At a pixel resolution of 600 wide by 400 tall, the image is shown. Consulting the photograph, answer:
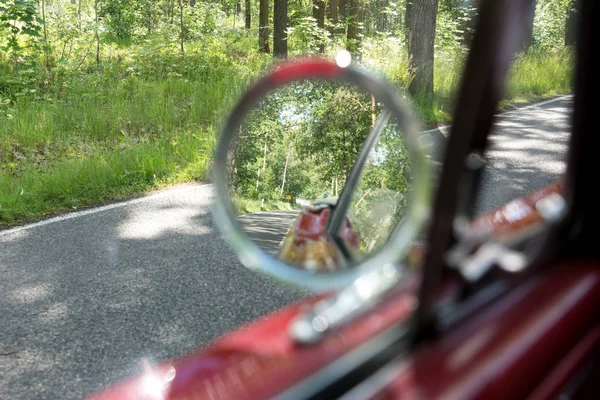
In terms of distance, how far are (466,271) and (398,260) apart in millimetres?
119

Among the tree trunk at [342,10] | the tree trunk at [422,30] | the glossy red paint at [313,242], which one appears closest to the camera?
the glossy red paint at [313,242]

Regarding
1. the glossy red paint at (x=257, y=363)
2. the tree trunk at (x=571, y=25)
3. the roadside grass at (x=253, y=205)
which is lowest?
the glossy red paint at (x=257, y=363)

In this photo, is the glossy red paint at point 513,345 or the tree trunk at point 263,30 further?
the tree trunk at point 263,30

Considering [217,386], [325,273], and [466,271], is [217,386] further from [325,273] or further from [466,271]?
[466,271]

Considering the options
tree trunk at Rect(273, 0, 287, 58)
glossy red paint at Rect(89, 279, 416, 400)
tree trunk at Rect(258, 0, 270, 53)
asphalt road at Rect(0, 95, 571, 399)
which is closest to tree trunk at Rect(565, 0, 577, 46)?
glossy red paint at Rect(89, 279, 416, 400)

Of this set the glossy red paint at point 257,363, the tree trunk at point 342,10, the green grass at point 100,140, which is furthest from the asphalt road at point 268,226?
the tree trunk at point 342,10

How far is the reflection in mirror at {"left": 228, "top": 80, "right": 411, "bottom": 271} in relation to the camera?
1038 millimetres

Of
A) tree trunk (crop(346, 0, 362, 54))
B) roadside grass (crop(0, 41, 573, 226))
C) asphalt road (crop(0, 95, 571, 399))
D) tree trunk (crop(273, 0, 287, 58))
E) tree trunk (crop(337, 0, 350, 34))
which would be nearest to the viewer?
asphalt road (crop(0, 95, 571, 399))

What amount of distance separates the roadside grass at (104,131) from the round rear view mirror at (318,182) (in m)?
2.75

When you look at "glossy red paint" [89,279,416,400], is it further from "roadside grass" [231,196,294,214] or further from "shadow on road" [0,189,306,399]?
"shadow on road" [0,189,306,399]

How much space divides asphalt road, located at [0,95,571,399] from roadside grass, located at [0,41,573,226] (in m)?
0.66

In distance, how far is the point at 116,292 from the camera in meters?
3.84

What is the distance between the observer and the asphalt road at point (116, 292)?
3.05 m

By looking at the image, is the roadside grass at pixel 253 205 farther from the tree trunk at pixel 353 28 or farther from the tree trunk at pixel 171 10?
the tree trunk at pixel 171 10
